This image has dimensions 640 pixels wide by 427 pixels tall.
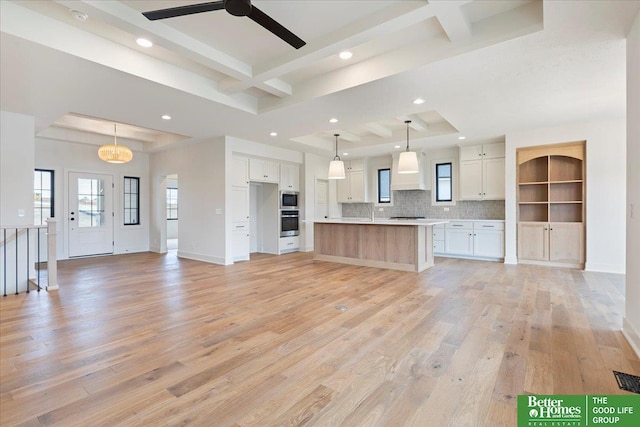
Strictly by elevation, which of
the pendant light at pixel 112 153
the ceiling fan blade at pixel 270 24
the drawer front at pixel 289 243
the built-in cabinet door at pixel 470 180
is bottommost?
the drawer front at pixel 289 243

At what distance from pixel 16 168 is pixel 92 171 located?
2.86 metres

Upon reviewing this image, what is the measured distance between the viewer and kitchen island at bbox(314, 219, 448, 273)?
5.69 meters

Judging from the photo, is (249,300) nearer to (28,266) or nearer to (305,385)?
(305,385)

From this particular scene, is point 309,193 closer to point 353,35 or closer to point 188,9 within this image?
point 353,35

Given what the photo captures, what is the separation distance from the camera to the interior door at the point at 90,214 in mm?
7465

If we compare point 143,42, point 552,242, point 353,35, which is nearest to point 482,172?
point 552,242

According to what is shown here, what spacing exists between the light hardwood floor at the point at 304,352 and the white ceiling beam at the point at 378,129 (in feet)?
10.9

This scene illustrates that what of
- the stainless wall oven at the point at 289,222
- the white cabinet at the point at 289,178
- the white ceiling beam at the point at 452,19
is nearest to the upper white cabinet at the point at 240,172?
the white cabinet at the point at 289,178

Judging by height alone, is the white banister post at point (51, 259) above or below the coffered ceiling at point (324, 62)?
below

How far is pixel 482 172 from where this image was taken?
7109 millimetres

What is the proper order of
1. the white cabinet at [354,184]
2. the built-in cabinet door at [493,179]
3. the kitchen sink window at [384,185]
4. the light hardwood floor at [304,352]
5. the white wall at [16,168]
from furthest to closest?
1. the white cabinet at [354,184]
2. the kitchen sink window at [384,185]
3. the built-in cabinet door at [493,179]
4. the white wall at [16,168]
5. the light hardwood floor at [304,352]

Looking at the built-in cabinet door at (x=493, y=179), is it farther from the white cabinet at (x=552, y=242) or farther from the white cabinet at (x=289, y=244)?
the white cabinet at (x=289, y=244)

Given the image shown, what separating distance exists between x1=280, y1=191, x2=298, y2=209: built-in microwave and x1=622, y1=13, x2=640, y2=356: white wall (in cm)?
655

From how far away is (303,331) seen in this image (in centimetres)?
293
